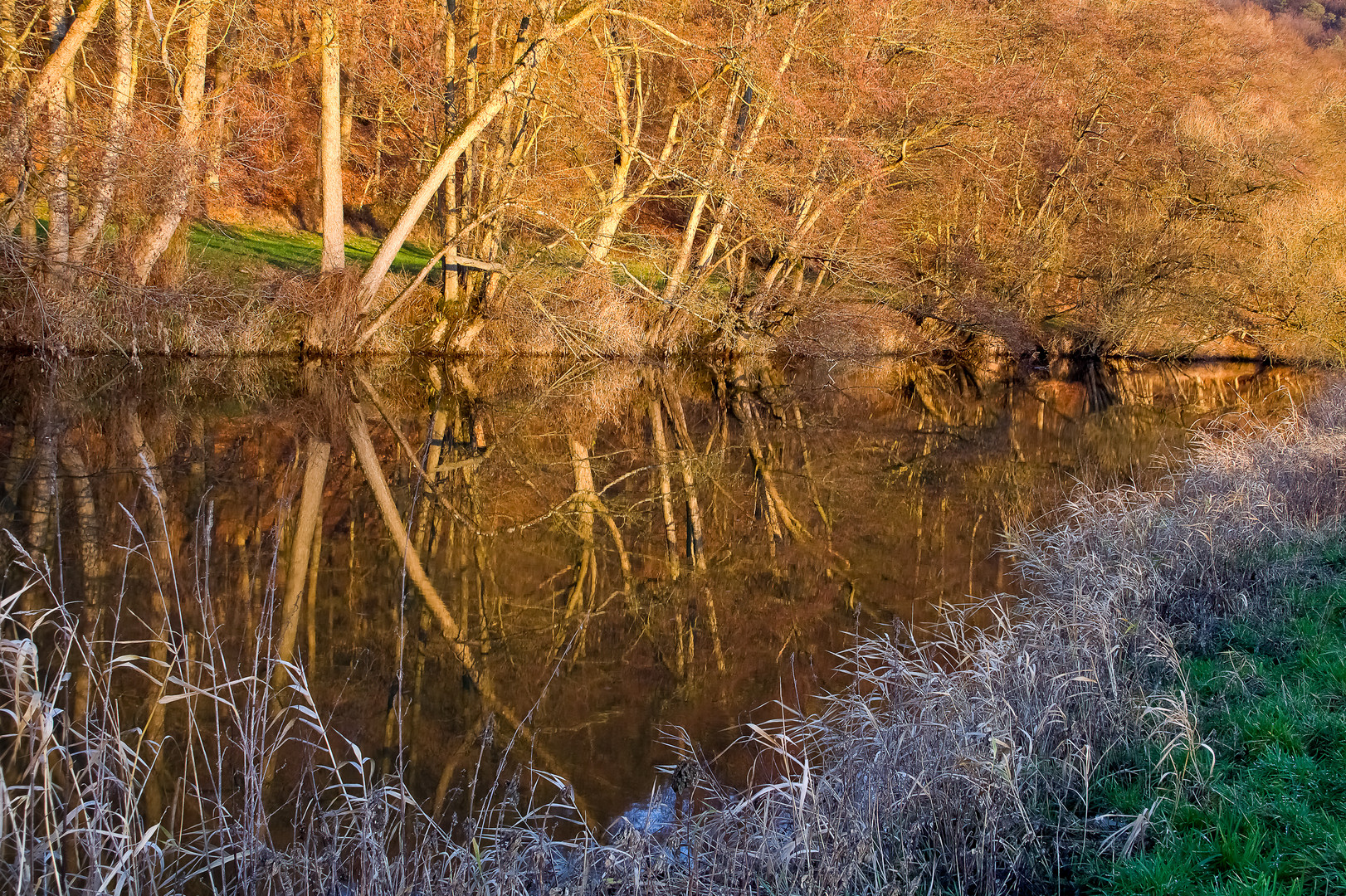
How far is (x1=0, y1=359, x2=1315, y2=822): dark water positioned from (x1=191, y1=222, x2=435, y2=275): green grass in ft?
13.4

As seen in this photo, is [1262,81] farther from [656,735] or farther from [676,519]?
[656,735]

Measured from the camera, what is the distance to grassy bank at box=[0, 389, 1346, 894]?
2.71 meters

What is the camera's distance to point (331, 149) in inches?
615

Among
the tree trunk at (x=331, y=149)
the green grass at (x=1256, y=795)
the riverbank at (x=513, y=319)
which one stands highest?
the tree trunk at (x=331, y=149)

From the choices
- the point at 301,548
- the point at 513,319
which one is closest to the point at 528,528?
the point at 301,548

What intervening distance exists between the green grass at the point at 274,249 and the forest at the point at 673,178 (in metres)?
0.19

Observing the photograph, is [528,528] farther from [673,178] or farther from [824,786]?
[673,178]

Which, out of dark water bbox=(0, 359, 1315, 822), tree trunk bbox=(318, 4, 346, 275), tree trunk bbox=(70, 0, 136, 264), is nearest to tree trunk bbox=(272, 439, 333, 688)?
dark water bbox=(0, 359, 1315, 822)

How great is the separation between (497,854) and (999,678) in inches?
85.5

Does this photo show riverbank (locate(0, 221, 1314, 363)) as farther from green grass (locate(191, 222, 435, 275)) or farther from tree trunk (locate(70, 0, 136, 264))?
tree trunk (locate(70, 0, 136, 264))

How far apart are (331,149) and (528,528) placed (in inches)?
404

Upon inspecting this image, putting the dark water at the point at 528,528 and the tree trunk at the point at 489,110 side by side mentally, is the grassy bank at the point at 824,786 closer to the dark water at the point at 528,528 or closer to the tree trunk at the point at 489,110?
the dark water at the point at 528,528

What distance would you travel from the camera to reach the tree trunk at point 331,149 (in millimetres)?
14852

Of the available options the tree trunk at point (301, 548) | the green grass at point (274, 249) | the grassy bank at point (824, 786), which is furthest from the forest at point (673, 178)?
the grassy bank at point (824, 786)
